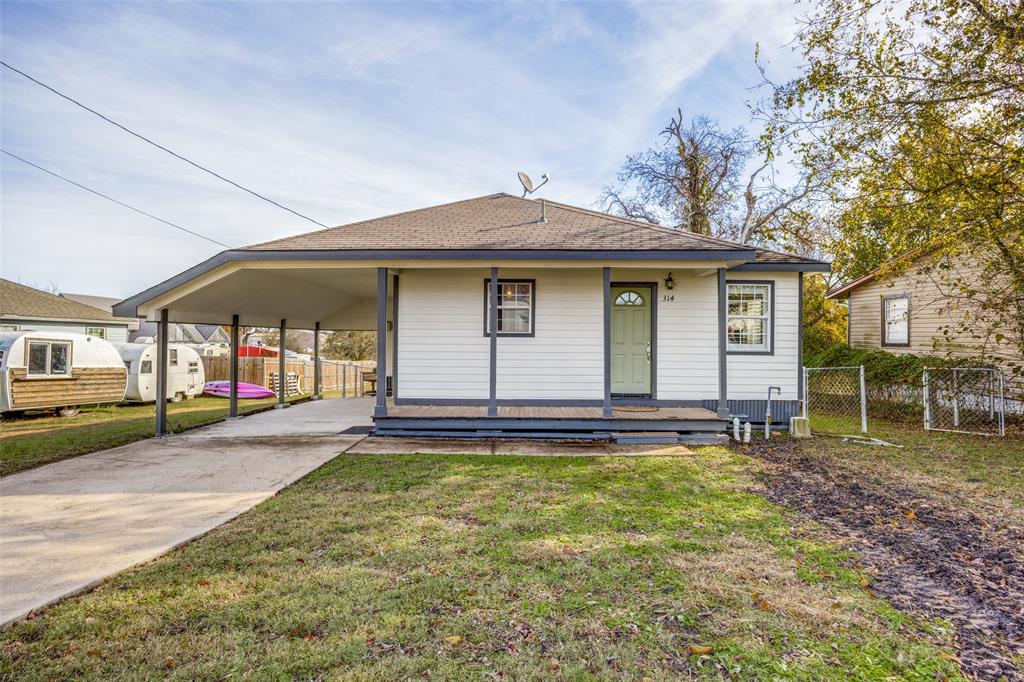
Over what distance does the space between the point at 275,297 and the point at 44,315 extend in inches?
571

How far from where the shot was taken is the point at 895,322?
13703 mm

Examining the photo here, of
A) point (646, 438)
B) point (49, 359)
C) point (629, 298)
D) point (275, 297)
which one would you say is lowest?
point (646, 438)

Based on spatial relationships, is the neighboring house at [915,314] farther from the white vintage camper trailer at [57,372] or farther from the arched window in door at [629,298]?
the white vintage camper trailer at [57,372]

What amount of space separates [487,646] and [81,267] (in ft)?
103

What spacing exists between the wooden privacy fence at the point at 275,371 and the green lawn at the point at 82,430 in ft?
13.9

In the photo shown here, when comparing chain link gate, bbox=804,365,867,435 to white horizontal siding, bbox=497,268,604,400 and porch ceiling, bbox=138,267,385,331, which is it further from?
porch ceiling, bbox=138,267,385,331

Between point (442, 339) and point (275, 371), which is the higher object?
point (442, 339)

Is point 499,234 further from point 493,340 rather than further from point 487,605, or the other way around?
point 487,605

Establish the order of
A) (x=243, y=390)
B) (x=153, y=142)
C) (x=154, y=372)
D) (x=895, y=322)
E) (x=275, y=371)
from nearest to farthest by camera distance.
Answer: (x=895, y=322) < (x=153, y=142) < (x=154, y=372) < (x=243, y=390) < (x=275, y=371)

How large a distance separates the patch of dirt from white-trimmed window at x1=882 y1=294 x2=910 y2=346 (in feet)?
33.6

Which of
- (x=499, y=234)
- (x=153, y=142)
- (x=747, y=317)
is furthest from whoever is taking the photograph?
(x=153, y=142)

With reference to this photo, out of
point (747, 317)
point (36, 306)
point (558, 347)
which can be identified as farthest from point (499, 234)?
point (36, 306)

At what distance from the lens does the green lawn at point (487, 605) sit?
7.91 feet

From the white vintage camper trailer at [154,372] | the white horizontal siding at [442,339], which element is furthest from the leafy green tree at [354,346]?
the white horizontal siding at [442,339]
